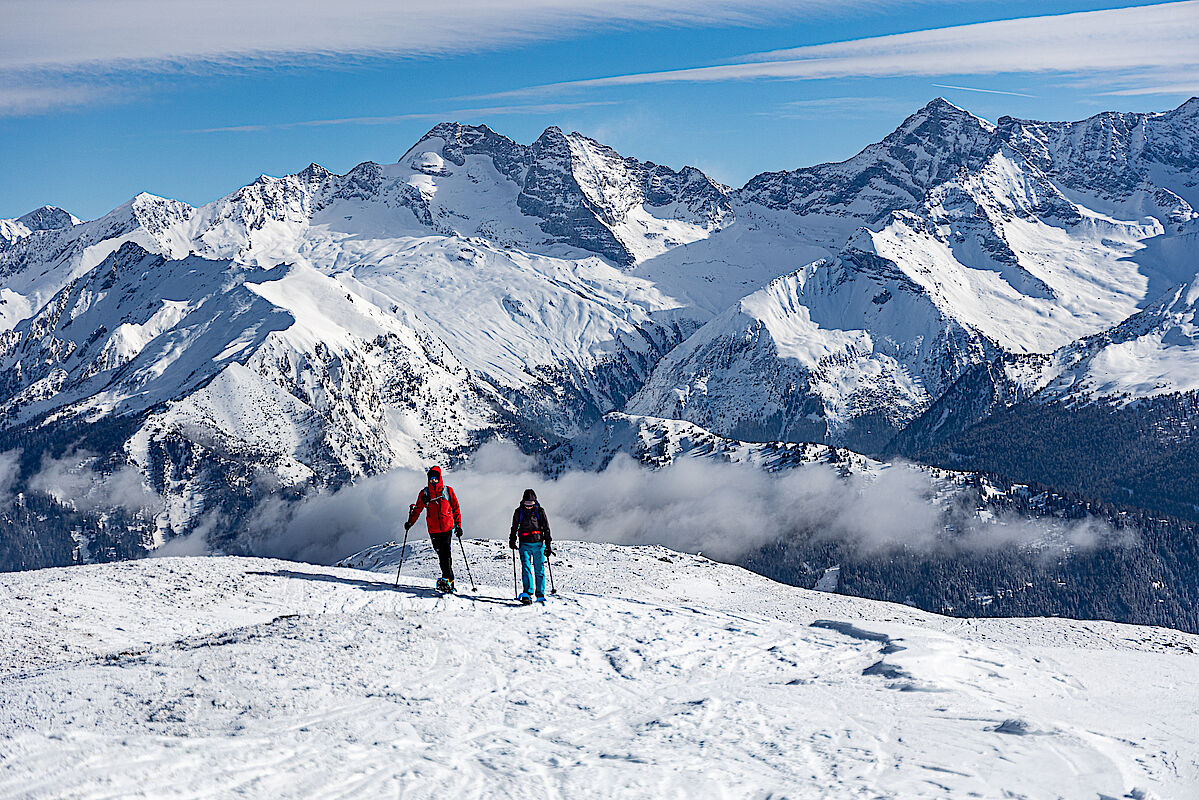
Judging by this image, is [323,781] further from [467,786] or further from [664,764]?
[664,764]

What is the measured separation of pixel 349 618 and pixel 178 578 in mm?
11171

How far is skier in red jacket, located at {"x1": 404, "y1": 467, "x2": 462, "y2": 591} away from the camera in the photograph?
3089 centimetres

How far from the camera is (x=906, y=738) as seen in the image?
20.0 meters

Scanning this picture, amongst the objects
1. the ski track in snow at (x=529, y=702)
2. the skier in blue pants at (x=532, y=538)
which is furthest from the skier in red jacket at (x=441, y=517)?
the skier in blue pants at (x=532, y=538)

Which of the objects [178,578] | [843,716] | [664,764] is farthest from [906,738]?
[178,578]

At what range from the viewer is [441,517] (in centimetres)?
3130

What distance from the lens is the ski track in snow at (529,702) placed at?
56.4ft

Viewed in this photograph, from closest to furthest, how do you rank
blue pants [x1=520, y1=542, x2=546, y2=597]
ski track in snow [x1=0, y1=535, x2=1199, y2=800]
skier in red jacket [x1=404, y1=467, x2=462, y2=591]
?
ski track in snow [x1=0, y1=535, x2=1199, y2=800]
blue pants [x1=520, y1=542, x2=546, y2=597]
skier in red jacket [x1=404, y1=467, x2=462, y2=591]

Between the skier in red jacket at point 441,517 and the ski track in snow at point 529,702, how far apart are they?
1.11 m

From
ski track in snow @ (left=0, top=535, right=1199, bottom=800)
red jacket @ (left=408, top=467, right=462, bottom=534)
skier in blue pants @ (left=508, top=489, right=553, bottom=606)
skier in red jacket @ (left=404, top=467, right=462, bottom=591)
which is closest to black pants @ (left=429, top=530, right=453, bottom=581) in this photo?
skier in red jacket @ (left=404, top=467, right=462, bottom=591)

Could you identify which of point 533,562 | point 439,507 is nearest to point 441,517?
point 439,507

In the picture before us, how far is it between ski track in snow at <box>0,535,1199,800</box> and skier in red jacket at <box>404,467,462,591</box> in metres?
1.11

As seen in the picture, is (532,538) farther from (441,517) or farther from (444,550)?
(441,517)

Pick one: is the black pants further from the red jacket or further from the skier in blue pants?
the skier in blue pants
